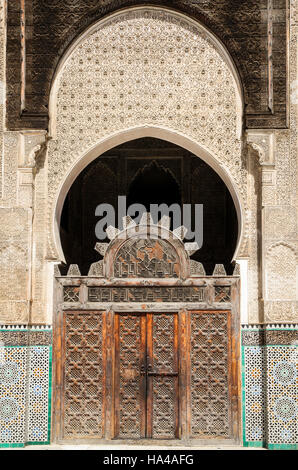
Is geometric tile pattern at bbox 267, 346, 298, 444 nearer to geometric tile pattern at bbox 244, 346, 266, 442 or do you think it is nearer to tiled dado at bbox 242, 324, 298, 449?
tiled dado at bbox 242, 324, 298, 449

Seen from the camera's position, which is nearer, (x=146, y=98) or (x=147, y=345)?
(x=147, y=345)

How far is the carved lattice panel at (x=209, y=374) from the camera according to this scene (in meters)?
6.75

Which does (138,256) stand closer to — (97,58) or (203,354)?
(203,354)

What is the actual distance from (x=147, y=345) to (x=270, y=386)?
1.20 m

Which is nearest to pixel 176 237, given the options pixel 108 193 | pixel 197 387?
pixel 197 387

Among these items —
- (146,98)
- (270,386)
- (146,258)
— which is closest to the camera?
(270,386)

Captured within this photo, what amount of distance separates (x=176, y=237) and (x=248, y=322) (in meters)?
1.04

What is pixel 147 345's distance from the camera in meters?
6.88

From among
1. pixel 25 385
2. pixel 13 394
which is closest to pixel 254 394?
pixel 25 385

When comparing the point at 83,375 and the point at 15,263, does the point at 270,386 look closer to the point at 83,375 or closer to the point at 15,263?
the point at 83,375

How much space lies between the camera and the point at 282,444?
6547 mm

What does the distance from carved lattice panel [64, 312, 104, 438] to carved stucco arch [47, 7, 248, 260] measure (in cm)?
69

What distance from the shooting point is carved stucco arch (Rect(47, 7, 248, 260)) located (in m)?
7.02

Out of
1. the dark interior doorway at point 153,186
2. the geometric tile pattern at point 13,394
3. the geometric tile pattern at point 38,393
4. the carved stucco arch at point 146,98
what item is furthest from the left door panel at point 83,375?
the dark interior doorway at point 153,186
